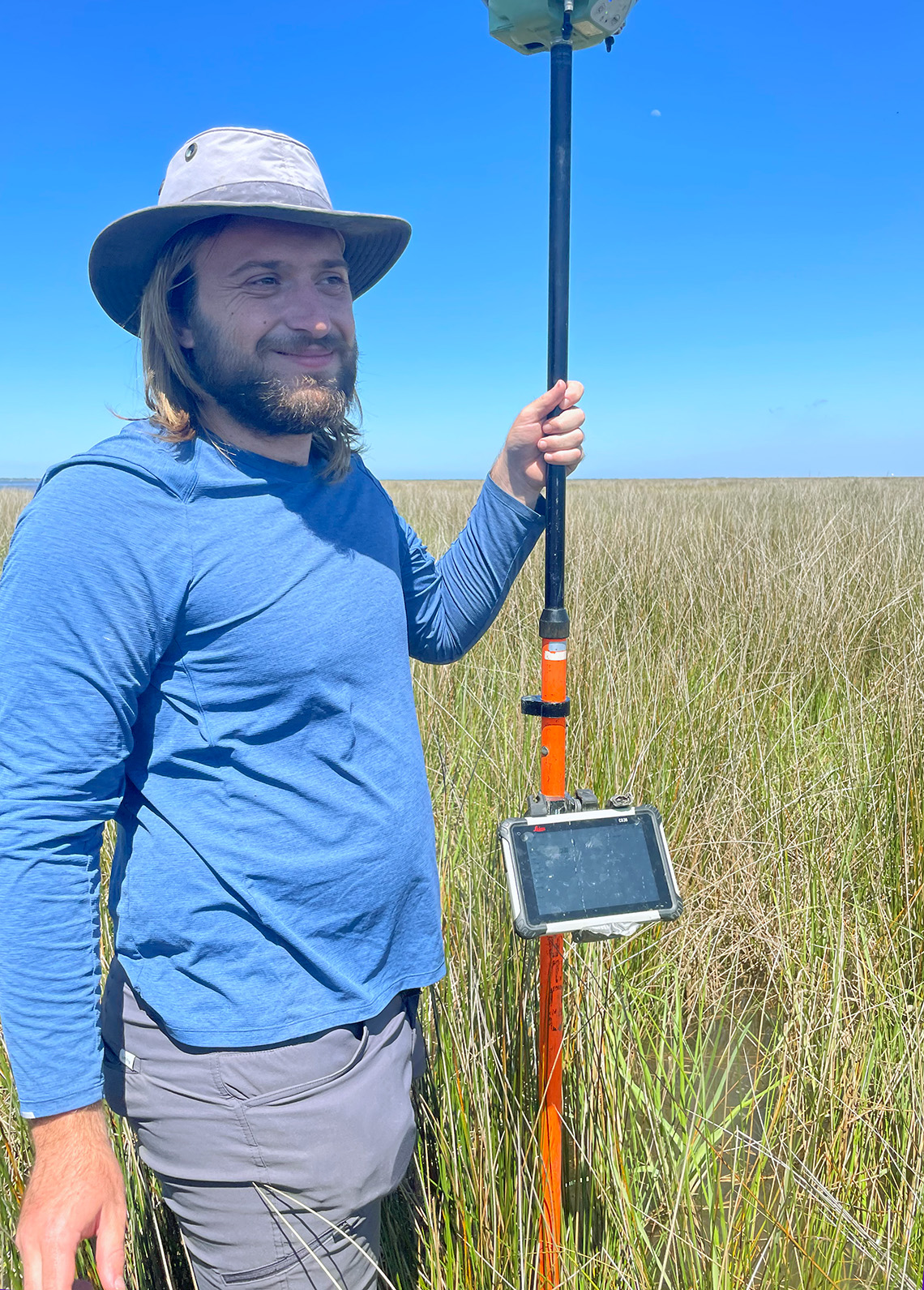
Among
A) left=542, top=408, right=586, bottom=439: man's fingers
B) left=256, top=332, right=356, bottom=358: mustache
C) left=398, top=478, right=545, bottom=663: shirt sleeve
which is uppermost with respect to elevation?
left=256, top=332, right=356, bottom=358: mustache

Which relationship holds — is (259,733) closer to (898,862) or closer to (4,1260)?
(4,1260)

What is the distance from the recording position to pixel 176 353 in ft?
3.86

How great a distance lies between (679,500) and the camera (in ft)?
38.5

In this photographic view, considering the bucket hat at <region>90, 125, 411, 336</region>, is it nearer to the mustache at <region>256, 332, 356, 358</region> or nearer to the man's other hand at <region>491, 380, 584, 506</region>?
the mustache at <region>256, 332, 356, 358</region>

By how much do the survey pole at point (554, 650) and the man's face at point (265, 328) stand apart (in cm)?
36

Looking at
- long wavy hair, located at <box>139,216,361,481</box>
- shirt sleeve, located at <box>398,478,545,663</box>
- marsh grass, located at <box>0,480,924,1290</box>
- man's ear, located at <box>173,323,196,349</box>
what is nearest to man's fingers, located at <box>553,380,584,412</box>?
shirt sleeve, located at <box>398,478,545,663</box>

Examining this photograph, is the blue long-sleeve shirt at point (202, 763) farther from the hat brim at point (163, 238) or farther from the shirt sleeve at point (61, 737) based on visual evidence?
the hat brim at point (163, 238)

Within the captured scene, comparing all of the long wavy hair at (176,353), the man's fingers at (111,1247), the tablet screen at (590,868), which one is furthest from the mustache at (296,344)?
the man's fingers at (111,1247)

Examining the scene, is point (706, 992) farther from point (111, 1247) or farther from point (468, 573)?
point (111, 1247)

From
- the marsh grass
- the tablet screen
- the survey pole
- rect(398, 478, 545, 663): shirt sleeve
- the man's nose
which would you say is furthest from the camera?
rect(398, 478, 545, 663): shirt sleeve

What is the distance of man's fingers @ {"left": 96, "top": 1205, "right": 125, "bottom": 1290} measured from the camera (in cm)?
88

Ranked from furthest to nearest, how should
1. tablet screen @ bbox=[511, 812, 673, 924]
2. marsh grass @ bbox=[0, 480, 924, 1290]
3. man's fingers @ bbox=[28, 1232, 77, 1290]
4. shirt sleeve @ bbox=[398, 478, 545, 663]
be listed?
shirt sleeve @ bbox=[398, 478, 545, 663], marsh grass @ bbox=[0, 480, 924, 1290], tablet screen @ bbox=[511, 812, 673, 924], man's fingers @ bbox=[28, 1232, 77, 1290]

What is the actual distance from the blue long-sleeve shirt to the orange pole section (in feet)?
0.61

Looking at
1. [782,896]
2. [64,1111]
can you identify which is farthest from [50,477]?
[782,896]
